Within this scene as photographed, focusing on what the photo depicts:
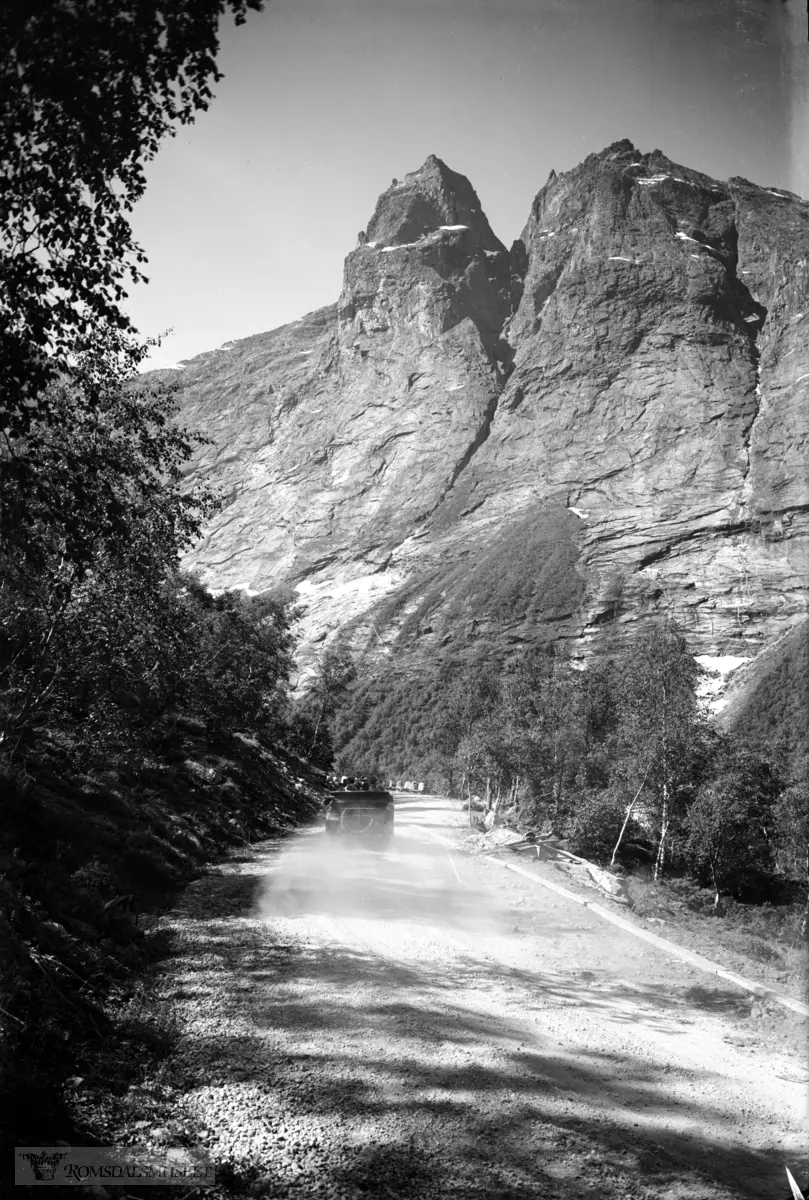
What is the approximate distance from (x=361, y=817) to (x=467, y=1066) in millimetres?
13663

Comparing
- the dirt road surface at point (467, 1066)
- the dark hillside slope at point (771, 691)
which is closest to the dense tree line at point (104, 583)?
the dirt road surface at point (467, 1066)

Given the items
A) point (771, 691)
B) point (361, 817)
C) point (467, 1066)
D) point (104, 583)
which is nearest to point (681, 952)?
point (467, 1066)

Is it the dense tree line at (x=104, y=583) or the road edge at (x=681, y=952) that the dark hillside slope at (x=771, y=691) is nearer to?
the road edge at (x=681, y=952)

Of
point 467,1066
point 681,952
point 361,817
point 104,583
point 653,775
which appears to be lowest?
point 361,817

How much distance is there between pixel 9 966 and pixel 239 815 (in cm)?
1726

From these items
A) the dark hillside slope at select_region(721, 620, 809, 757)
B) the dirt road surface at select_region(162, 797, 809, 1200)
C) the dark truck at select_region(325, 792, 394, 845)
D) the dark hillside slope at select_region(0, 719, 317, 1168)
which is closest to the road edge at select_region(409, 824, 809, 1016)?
the dirt road surface at select_region(162, 797, 809, 1200)

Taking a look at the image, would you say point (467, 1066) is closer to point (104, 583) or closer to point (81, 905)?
point (81, 905)

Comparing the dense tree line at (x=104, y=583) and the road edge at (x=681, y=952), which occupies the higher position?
the dense tree line at (x=104, y=583)

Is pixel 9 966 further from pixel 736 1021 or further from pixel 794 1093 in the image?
pixel 736 1021

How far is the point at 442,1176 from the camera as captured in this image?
4.33 meters

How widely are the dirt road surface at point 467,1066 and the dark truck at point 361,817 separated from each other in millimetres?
8370

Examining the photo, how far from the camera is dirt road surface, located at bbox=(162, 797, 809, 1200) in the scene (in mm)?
4422

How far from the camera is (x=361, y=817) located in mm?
19203

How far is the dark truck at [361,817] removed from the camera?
62.9 feet
